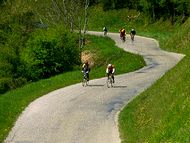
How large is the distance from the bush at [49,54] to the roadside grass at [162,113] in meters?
18.8

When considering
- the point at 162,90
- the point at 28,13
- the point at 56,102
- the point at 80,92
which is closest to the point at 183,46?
the point at 28,13

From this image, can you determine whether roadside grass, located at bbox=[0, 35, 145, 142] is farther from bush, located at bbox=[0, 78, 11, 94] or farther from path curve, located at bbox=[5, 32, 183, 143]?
bush, located at bbox=[0, 78, 11, 94]

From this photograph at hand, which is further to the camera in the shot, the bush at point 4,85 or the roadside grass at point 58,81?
the bush at point 4,85

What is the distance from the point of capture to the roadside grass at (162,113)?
16.4 metres

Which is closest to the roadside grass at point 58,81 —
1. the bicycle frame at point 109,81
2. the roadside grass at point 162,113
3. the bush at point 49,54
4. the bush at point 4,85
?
the bush at point 49,54

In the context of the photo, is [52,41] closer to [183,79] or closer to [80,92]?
[80,92]

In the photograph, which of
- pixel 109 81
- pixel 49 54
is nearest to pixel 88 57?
pixel 49 54

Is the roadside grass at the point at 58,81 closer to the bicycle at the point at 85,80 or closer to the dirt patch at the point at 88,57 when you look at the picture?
the dirt patch at the point at 88,57

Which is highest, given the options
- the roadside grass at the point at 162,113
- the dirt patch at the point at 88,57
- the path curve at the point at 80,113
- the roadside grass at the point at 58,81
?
the roadside grass at the point at 162,113

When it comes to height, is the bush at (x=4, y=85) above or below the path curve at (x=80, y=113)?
below

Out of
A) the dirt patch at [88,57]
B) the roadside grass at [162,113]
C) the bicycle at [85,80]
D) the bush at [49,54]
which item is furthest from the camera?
the dirt patch at [88,57]

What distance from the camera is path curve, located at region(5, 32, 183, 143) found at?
859 inches

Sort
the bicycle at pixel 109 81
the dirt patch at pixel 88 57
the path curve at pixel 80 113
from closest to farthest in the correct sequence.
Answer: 1. the path curve at pixel 80 113
2. the bicycle at pixel 109 81
3. the dirt patch at pixel 88 57

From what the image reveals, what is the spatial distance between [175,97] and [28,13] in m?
39.3
